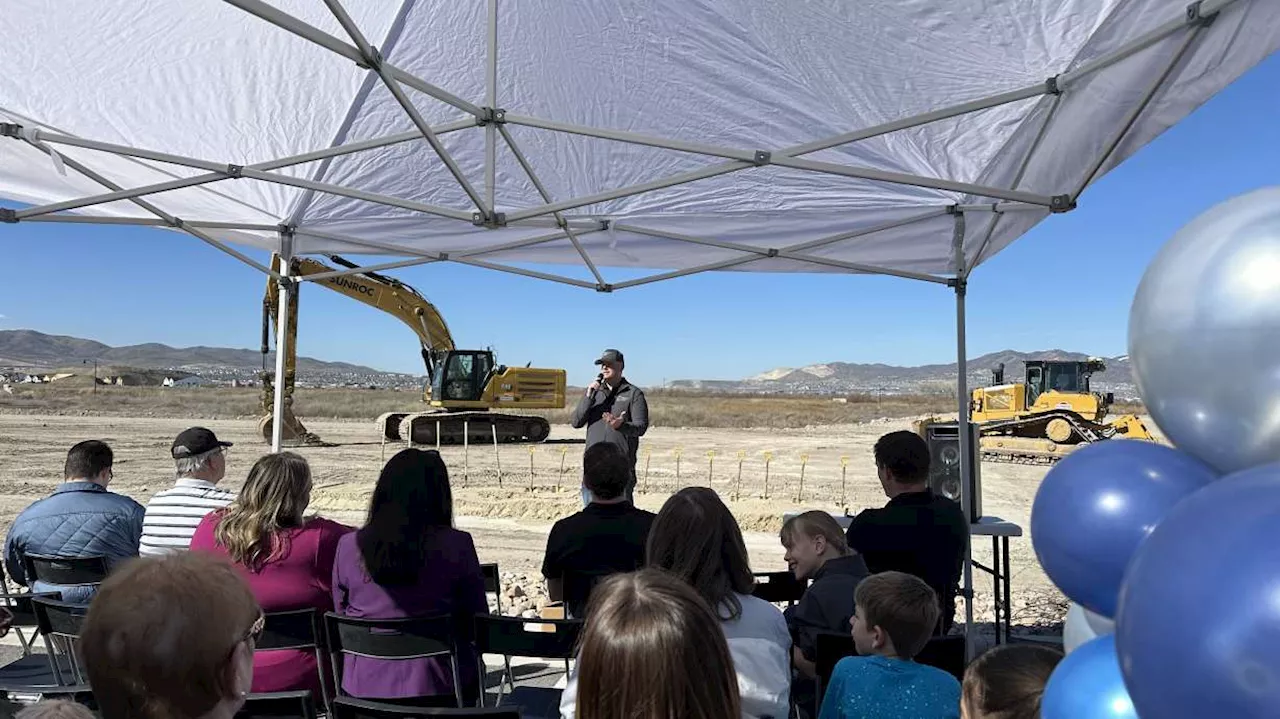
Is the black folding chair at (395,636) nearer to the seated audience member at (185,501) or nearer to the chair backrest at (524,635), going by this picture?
the chair backrest at (524,635)

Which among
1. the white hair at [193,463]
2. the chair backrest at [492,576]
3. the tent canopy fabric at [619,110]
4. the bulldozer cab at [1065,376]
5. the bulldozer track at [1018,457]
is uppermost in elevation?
the tent canopy fabric at [619,110]

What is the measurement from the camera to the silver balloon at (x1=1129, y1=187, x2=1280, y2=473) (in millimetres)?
1337

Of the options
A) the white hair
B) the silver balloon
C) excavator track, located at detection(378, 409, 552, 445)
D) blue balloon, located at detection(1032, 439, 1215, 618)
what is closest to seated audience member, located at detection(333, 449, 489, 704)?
the white hair

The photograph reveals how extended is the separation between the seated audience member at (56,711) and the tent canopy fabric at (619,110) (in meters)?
2.22

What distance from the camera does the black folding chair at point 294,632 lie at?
2.93 metres

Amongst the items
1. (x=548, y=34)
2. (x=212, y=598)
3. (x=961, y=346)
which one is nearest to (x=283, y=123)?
(x=548, y=34)

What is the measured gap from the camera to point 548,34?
3.78 metres

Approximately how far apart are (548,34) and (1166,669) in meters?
3.48

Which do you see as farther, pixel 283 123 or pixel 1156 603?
pixel 283 123

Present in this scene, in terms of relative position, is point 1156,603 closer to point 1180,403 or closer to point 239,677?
point 1180,403

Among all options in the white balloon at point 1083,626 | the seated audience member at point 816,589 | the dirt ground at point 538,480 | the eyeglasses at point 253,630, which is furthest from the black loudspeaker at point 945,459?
the eyeglasses at point 253,630

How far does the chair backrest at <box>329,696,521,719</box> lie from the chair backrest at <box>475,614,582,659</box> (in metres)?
0.79

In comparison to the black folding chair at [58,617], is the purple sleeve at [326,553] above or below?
above

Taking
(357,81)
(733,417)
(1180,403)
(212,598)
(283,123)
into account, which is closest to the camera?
(212,598)
